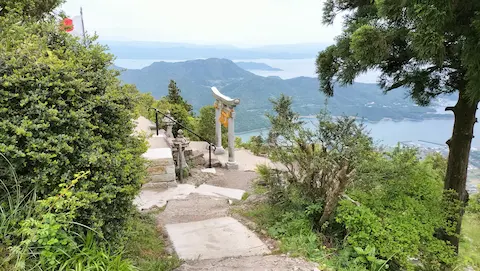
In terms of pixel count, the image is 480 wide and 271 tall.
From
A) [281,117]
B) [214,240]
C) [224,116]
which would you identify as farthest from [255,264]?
[224,116]

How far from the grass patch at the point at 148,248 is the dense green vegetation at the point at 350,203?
1114mm

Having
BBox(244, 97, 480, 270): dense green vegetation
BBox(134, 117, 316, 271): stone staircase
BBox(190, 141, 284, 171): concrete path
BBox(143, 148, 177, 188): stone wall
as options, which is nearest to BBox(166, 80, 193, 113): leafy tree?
BBox(190, 141, 284, 171): concrete path

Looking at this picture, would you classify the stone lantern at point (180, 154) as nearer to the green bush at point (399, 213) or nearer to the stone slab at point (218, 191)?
the stone slab at point (218, 191)

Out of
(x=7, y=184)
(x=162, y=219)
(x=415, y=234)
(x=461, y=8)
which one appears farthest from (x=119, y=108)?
(x=415, y=234)

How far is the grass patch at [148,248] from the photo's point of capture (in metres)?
2.45

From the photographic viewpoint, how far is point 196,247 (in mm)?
3160

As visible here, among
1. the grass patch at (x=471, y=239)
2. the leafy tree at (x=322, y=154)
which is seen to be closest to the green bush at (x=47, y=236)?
the leafy tree at (x=322, y=154)

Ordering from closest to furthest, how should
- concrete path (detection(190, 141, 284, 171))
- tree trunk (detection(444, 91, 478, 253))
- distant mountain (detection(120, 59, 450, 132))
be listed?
tree trunk (detection(444, 91, 478, 253))
distant mountain (detection(120, 59, 450, 132))
concrete path (detection(190, 141, 284, 171))

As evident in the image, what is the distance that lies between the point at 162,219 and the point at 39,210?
2613mm

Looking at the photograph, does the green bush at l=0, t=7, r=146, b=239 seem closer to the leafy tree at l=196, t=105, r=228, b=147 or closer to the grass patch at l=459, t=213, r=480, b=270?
the grass patch at l=459, t=213, r=480, b=270

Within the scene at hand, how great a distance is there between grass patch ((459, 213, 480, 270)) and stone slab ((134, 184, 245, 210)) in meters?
4.23

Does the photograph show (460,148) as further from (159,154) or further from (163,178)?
(159,154)

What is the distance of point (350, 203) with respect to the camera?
3.23 metres

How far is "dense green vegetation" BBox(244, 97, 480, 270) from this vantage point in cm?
300
